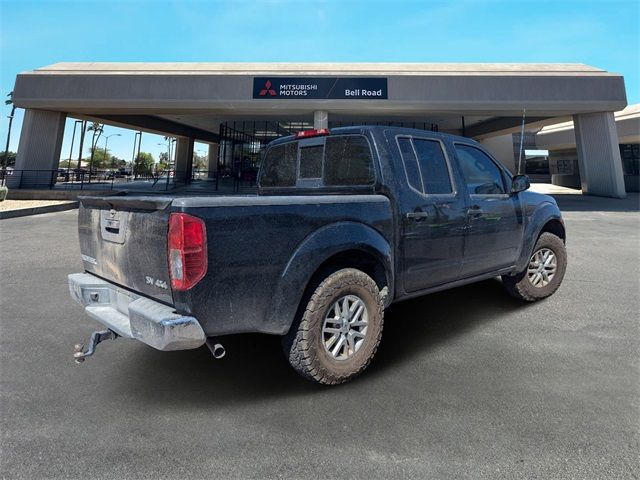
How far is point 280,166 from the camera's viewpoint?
14.2 ft

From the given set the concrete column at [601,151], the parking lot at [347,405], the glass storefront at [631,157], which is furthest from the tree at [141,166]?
the parking lot at [347,405]

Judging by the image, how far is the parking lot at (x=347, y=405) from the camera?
2.05 meters

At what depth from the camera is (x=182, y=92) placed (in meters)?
19.4

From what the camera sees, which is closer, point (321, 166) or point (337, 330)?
point (337, 330)

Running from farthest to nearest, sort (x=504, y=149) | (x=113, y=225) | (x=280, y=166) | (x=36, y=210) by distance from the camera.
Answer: (x=504, y=149), (x=36, y=210), (x=280, y=166), (x=113, y=225)

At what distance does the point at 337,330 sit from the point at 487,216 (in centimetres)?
214

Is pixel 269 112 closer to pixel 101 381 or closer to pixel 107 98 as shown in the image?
pixel 107 98

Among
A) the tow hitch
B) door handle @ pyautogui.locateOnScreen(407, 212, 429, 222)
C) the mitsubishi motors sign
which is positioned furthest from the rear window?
the mitsubishi motors sign

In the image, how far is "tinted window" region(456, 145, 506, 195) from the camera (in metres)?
3.98

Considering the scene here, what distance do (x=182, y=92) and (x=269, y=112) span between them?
14.4 feet

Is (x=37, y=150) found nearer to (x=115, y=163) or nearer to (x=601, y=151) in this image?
(x=601, y=151)

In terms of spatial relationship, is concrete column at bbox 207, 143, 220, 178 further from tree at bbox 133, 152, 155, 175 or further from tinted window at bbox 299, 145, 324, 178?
tinted window at bbox 299, 145, 324, 178

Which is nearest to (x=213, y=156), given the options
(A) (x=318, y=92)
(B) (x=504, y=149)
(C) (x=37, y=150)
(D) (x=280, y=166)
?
(C) (x=37, y=150)

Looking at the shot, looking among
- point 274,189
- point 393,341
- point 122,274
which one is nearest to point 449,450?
point 393,341
